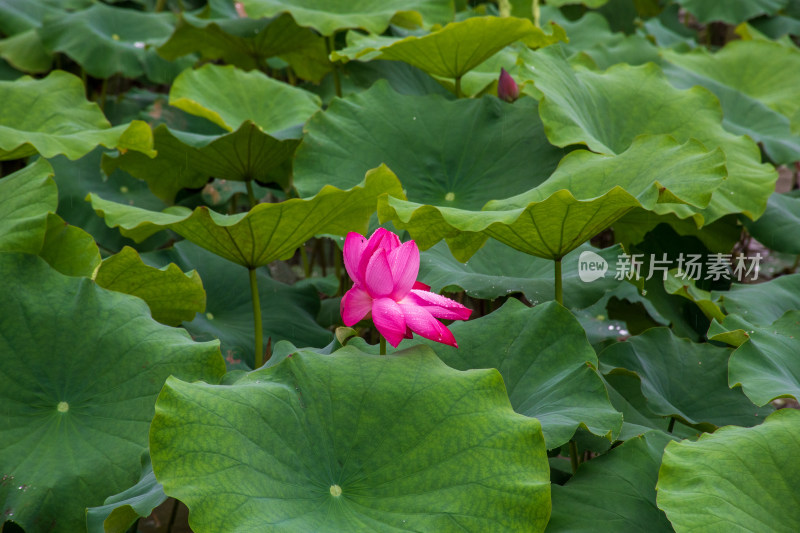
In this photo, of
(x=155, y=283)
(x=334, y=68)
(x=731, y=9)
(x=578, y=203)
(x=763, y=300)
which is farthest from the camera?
(x=731, y=9)

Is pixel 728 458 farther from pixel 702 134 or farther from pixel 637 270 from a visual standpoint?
pixel 702 134

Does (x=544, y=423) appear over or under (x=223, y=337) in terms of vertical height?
over

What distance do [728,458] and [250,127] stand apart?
1295 mm

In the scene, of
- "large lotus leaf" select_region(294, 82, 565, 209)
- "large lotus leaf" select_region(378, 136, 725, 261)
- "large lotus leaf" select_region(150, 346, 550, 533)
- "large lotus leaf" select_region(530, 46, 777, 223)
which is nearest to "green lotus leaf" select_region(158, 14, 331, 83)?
"large lotus leaf" select_region(294, 82, 565, 209)

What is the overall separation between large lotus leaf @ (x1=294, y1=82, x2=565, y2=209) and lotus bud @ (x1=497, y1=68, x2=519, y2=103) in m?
0.03

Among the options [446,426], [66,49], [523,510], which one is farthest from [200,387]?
[66,49]

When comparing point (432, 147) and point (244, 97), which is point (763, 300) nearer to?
point (432, 147)

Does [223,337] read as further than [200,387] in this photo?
Yes

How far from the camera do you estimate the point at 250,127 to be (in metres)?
1.90

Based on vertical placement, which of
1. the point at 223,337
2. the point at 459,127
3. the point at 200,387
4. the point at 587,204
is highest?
the point at 587,204

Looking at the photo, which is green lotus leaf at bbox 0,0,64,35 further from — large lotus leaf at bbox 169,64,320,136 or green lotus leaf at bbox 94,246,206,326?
green lotus leaf at bbox 94,246,206,326

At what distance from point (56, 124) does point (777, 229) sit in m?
1.78

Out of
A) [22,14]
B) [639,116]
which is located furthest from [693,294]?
[22,14]

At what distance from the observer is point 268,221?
143cm
